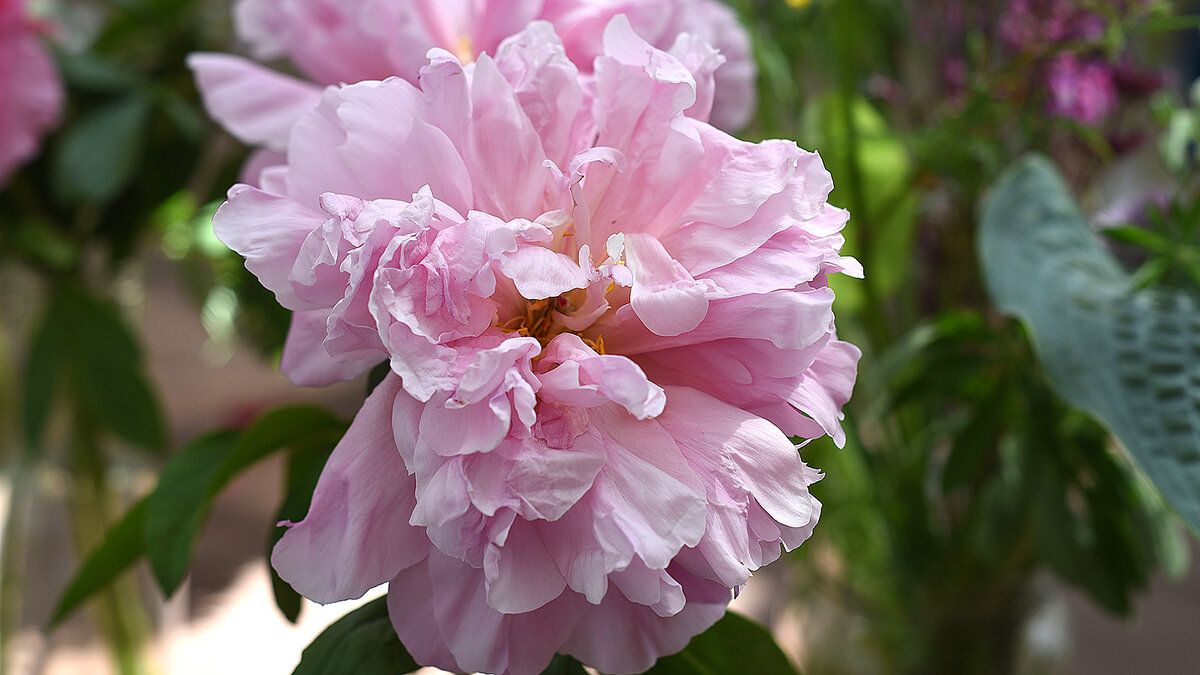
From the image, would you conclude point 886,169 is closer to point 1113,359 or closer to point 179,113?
point 1113,359

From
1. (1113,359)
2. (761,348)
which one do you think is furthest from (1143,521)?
(761,348)

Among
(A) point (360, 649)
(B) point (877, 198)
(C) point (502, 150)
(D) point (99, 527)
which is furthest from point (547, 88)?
(D) point (99, 527)

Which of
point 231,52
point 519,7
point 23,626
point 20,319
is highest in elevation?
point 519,7

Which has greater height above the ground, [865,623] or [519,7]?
[519,7]

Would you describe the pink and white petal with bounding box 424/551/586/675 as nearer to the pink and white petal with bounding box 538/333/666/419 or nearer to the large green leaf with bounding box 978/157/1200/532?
the pink and white petal with bounding box 538/333/666/419

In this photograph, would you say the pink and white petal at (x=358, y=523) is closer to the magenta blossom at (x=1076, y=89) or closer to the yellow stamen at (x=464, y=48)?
the yellow stamen at (x=464, y=48)

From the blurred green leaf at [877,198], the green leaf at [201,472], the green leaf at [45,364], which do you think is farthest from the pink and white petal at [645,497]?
the green leaf at [45,364]

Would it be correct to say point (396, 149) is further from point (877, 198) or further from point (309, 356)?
point (877, 198)
